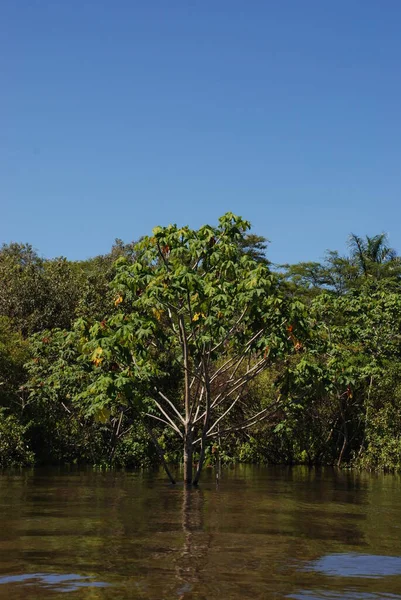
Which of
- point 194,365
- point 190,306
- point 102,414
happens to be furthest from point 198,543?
point 194,365

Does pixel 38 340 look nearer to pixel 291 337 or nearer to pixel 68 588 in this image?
pixel 291 337

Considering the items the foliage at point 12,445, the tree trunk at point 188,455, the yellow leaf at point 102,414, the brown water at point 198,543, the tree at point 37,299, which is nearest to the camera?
the brown water at point 198,543

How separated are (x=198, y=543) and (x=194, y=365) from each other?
10.2m

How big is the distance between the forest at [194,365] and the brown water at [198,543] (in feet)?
7.51

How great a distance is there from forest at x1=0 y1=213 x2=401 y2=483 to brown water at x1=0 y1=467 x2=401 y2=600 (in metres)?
2.29

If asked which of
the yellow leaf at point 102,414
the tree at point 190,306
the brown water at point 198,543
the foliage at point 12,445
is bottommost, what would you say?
the brown water at point 198,543

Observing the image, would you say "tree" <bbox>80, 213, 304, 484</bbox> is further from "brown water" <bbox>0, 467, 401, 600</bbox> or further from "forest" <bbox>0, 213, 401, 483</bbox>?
"brown water" <bbox>0, 467, 401, 600</bbox>

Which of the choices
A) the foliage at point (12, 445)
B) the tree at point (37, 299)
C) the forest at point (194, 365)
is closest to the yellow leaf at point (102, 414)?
the forest at point (194, 365)

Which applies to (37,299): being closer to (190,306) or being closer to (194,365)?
(194,365)

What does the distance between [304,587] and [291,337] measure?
1115 centimetres

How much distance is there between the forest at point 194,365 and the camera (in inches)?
688

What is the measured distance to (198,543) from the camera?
405 inches

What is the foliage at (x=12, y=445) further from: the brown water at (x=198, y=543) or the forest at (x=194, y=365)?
the brown water at (x=198, y=543)

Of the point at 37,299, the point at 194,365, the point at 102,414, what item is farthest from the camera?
the point at 37,299
